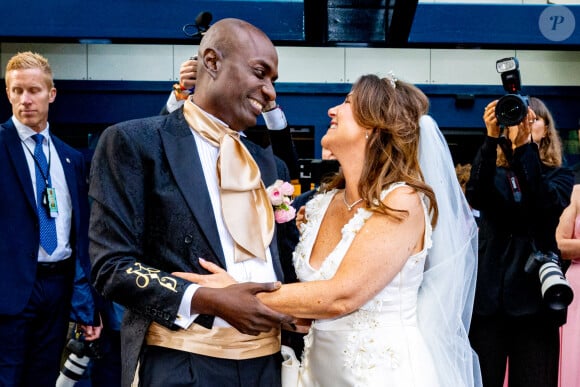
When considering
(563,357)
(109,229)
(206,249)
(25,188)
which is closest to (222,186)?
(206,249)

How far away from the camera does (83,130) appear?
6.42 metres

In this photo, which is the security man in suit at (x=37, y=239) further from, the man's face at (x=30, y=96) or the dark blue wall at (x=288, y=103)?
the dark blue wall at (x=288, y=103)

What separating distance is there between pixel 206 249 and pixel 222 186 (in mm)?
174

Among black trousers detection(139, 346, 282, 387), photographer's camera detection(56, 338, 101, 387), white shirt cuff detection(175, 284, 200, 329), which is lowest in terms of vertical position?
photographer's camera detection(56, 338, 101, 387)

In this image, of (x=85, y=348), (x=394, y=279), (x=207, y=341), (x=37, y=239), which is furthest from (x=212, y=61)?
(x=85, y=348)

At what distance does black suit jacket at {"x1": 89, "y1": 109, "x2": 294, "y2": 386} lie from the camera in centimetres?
173

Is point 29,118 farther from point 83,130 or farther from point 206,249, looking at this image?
point 83,130

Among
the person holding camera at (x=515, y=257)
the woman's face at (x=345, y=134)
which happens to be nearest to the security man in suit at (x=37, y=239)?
the woman's face at (x=345, y=134)

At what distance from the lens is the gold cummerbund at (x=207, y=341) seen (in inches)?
71.0

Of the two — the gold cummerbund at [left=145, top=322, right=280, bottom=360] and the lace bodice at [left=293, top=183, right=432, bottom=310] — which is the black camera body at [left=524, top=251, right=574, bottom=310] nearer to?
the lace bodice at [left=293, top=183, right=432, bottom=310]

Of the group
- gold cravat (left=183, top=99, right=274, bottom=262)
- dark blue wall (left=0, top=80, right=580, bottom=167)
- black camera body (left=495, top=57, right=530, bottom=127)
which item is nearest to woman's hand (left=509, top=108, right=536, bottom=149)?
black camera body (left=495, top=57, right=530, bottom=127)

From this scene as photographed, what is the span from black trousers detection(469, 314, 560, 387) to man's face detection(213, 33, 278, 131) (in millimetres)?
1757

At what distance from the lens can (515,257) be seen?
322cm

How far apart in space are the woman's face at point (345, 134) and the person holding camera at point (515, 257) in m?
0.93
